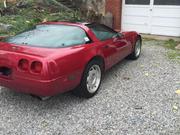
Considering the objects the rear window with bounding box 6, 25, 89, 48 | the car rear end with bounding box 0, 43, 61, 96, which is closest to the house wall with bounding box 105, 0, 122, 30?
the rear window with bounding box 6, 25, 89, 48

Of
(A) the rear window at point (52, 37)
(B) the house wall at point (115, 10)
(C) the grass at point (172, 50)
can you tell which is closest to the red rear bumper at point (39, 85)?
(A) the rear window at point (52, 37)

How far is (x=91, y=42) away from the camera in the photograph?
460 centimetres

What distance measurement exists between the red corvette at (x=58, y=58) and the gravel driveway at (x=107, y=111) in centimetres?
39

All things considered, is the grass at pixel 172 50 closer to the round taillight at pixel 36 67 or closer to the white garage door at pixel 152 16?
the white garage door at pixel 152 16

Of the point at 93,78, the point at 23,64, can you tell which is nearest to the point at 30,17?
the point at 93,78

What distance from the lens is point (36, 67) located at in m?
3.60

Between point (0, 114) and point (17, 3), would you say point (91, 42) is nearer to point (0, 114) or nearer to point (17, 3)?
point (0, 114)

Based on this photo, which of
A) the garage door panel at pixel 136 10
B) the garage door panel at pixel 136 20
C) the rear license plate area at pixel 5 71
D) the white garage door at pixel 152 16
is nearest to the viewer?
the rear license plate area at pixel 5 71

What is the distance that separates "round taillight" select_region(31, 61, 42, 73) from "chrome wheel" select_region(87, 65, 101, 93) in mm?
1095

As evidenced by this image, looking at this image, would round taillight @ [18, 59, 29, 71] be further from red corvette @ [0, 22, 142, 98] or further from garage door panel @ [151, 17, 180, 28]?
garage door panel @ [151, 17, 180, 28]

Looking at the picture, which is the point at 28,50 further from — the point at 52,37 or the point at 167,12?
the point at 167,12

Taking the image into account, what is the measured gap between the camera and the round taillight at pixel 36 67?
3.55 metres

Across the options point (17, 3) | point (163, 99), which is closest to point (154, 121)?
point (163, 99)

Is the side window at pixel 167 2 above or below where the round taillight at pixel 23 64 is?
above
